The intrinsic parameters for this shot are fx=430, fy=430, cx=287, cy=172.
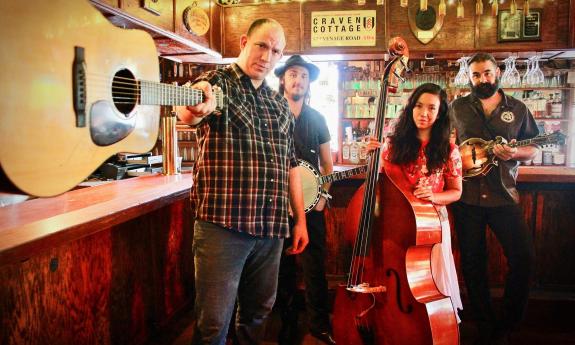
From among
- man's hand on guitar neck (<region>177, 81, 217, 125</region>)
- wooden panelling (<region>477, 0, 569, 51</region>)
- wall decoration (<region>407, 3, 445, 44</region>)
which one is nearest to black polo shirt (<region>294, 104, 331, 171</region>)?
man's hand on guitar neck (<region>177, 81, 217, 125</region>)

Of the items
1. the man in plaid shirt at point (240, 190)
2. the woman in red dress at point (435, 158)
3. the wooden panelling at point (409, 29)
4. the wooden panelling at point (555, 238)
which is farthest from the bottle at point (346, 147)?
the man in plaid shirt at point (240, 190)

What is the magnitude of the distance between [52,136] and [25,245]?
1.82 ft

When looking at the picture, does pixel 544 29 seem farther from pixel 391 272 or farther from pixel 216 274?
pixel 216 274

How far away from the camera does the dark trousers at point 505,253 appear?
99.7 inches

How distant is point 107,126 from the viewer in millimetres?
1038

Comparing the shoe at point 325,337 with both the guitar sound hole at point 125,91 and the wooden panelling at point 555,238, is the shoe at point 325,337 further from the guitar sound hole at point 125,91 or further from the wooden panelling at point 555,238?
the guitar sound hole at point 125,91

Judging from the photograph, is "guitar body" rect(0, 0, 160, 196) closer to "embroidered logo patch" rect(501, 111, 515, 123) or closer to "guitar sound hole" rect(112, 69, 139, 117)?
"guitar sound hole" rect(112, 69, 139, 117)

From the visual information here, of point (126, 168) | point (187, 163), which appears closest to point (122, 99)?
point (126, 168)

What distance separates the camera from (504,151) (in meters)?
2.48

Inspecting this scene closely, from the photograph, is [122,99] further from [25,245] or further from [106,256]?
[106,256]

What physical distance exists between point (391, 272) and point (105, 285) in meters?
1.39

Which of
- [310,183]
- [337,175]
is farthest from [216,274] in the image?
[337,175]

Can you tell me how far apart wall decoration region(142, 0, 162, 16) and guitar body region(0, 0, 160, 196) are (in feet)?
6.56

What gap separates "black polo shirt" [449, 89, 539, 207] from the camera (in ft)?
8.33
